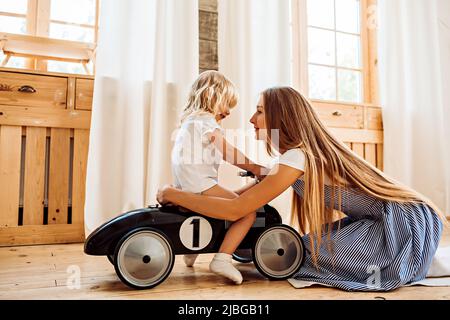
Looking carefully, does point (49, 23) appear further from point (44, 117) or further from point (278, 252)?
point (278, 252)

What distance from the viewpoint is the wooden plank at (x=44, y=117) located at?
156 cm

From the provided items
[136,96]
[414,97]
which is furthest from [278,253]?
[414,97]

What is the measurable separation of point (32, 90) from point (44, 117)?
0.12 meters

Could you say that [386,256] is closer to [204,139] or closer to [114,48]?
[204,139]

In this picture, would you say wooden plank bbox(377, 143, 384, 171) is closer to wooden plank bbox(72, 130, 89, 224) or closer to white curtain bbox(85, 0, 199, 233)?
white curtain bbox(85, 0, 199, 233)

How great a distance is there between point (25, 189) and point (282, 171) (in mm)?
1162

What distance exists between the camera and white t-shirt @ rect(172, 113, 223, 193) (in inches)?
43.8

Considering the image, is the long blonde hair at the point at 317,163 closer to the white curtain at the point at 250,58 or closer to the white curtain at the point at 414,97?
the white curtain at the point at 250,58

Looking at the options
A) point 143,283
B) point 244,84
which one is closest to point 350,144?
point 244,84

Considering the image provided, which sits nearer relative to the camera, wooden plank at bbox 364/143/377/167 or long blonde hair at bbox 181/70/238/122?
Result: long blonde hair at bbox 181/70/238/122

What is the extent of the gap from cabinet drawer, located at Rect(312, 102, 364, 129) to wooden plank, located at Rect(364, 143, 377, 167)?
136 millimetres

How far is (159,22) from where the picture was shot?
64.0 inches

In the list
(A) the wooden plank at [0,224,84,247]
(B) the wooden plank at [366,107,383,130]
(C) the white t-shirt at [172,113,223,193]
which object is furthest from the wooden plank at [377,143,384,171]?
(A) the wooden plank at [0,224,84,247]

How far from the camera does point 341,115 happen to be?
224cm
